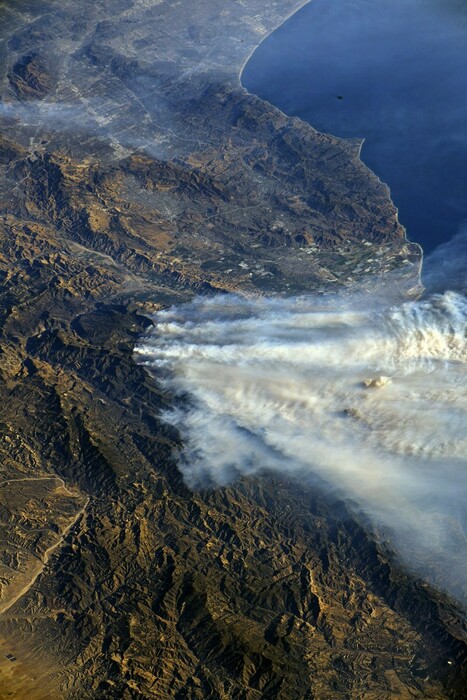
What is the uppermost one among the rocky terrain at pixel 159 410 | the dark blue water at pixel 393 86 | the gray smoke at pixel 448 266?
the dark blue water at pixel 393 86

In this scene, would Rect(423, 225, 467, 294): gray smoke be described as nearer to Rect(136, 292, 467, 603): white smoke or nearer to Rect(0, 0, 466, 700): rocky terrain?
Rect(0, 0, 466, 700): rocky terrain

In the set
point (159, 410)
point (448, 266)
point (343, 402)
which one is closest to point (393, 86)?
point (448, 266)

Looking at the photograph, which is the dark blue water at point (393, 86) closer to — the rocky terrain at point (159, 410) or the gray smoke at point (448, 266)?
the gray smoke at point (448, 266)

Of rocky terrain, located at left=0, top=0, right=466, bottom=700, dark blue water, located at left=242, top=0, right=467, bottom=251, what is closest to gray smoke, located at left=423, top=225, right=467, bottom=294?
dark blue water, located at left=242, top=0, right=467, bottom=251

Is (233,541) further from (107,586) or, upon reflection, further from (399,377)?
(399,377)

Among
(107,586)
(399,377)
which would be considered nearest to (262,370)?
(399,377)

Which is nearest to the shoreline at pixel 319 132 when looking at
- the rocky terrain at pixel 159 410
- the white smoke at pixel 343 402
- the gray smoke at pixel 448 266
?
the gray smoke at pixel 448 266

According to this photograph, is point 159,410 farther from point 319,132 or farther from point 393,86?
point 393,86
